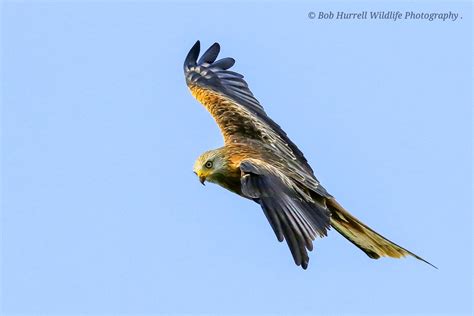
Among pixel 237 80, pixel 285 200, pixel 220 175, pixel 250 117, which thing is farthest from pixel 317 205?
pixel 237 80

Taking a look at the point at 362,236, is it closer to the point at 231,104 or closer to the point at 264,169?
the point at 264,169

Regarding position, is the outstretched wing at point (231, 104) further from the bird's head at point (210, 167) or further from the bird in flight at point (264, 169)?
the bird's head at point (210, 167)

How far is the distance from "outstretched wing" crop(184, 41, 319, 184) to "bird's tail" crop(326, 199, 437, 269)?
53 centimetres

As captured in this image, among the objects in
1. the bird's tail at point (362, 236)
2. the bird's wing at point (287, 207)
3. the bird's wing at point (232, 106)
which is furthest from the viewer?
the bird's wing at point (232, 106)

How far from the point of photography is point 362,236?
39.1 ft

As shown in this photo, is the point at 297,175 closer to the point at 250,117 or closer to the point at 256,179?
the point at 256,179

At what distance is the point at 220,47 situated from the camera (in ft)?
49.8

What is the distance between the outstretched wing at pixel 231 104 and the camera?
1300 cm

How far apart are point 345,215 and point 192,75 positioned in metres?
3.87

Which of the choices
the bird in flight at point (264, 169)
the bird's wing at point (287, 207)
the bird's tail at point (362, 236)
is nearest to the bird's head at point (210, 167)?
the bird in flight at point (264, 169)

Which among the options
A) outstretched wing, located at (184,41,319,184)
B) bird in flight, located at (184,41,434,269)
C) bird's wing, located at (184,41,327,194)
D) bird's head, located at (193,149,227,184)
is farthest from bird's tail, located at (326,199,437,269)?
bird's head, located at (193,149,227,184)

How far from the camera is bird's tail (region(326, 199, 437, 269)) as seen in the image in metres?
11.8

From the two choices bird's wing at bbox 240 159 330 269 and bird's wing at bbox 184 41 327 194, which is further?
bird's wing at bbox 184 41 327 194

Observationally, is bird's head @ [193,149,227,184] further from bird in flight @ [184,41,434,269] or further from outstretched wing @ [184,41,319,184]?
outstretched wing @ [184,41,319,184]
